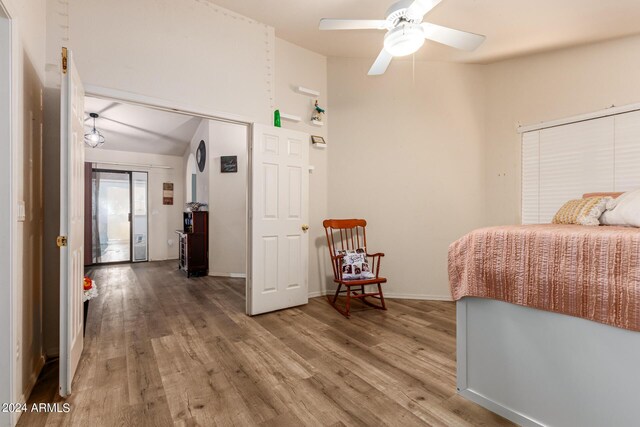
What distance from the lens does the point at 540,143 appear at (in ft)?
10.7

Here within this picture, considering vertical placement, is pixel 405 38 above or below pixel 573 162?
above

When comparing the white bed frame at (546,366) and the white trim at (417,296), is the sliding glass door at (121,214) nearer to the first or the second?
the white trim at (417,296)

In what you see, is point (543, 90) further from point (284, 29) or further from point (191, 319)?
point (191, 319)

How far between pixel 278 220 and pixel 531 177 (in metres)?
2.89

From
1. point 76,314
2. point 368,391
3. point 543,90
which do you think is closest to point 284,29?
point 543,90

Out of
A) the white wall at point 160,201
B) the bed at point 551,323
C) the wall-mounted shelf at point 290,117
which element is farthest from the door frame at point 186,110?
the white wall at point 160,201

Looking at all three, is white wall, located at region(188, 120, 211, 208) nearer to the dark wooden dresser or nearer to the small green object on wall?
the dark wooden dresser

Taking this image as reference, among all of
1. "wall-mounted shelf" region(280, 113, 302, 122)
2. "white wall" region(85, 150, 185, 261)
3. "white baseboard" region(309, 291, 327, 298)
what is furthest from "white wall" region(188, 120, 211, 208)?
"white baseboard" region(309, 291, 327, 298)

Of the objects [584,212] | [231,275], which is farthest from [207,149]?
[584,212]

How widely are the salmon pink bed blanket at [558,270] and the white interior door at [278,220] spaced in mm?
1934

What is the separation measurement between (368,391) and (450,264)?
0.89 m

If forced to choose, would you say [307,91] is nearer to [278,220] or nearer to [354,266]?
[278,220]

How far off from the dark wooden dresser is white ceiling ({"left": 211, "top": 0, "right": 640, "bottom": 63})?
317 centimetres

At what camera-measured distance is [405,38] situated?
1944 mm
